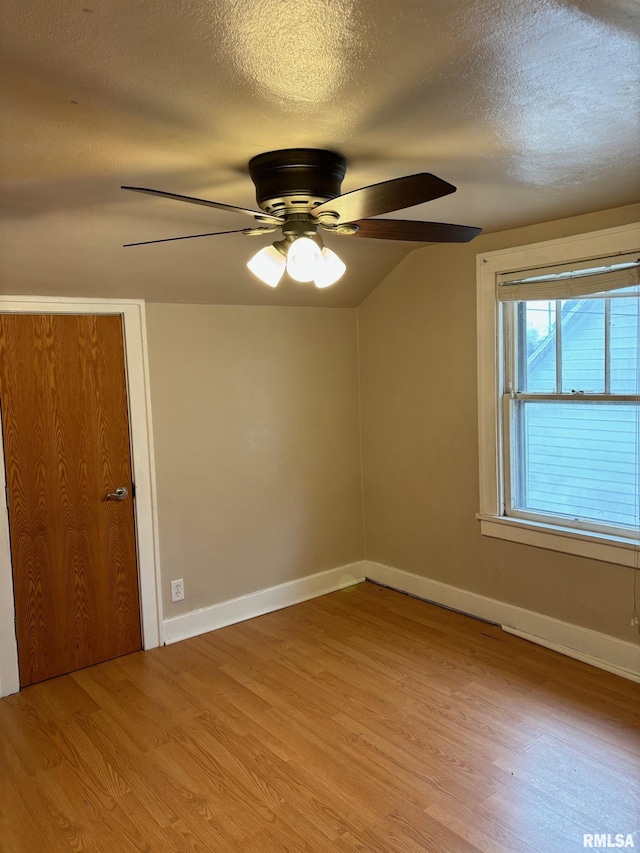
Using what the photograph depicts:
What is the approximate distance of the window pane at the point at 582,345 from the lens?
3182 millimetres

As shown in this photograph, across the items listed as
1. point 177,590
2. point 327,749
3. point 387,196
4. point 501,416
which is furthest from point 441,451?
point 387,196

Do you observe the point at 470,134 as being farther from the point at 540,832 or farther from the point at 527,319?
the point at 540,832

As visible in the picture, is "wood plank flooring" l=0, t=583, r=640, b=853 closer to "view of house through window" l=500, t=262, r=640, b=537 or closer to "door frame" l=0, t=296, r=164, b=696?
"door frame" l=0, t=296, r=164, b=696

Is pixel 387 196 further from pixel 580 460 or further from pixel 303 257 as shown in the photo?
pixel 580 460

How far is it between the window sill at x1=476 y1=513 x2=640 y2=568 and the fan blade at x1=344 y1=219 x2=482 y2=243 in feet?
5.83

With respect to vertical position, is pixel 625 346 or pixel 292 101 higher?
pixel 292 101

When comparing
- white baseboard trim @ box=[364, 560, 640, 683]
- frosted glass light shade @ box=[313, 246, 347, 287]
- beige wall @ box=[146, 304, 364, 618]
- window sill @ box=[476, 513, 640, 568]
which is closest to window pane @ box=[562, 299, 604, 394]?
window sill @ box=[476, 513, 640, 568]

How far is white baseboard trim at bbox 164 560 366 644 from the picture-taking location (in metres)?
3.80

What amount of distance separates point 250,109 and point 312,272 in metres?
0.48

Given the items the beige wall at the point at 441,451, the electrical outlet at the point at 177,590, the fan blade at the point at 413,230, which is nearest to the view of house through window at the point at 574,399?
the beige wall at the point at 441,451

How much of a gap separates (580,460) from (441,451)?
2.95 ft

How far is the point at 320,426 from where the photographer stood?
14.4 feet

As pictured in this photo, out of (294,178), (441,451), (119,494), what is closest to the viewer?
(294,178)

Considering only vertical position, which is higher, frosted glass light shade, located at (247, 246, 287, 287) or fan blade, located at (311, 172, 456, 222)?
fan blade, located at (311, 172, 456, 222)
